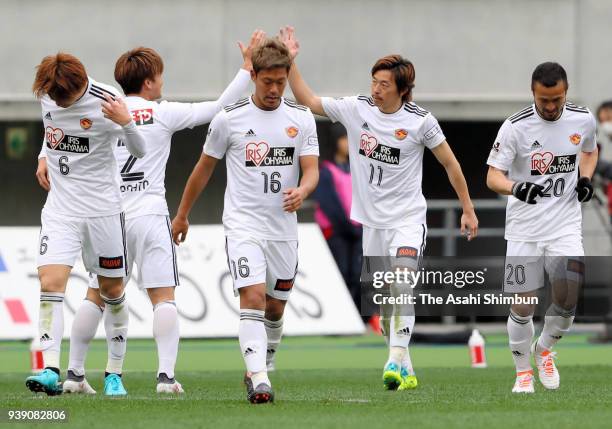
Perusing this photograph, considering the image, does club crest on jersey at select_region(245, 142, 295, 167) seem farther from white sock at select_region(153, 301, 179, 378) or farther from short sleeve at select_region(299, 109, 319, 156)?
white sock at select_region(153, 301, 179, 378)

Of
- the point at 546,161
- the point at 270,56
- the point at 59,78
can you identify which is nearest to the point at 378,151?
the point at 546,161

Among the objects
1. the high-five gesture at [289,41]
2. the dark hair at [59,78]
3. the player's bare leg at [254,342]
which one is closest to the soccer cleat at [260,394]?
the player's bare leg at [254,342]

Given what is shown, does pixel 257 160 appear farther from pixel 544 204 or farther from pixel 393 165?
pixel 544 204

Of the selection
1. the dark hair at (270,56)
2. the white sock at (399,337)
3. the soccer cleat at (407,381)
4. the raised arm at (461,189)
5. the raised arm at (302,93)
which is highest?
the dark hair at (270,56)

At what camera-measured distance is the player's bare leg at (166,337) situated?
1050cm

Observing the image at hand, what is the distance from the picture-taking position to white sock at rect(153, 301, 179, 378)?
10508mm

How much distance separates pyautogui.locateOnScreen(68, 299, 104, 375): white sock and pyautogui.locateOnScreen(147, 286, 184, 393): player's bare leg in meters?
0.47

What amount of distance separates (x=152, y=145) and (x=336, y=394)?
217 centimetres

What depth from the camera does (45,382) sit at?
30.9 ft

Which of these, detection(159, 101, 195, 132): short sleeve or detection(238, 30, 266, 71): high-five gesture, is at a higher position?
detection(238, 30, 266, 71): high-five gesture

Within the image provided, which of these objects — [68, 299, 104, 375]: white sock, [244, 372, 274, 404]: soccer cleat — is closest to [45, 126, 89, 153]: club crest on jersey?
[68, 299, 104, 375]: white sock

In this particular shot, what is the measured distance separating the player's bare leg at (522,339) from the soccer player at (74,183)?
2933mm

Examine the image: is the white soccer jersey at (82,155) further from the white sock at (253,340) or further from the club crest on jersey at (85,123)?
the white sock at (253,340)

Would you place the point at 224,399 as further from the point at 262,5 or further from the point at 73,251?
the point at 262,5
